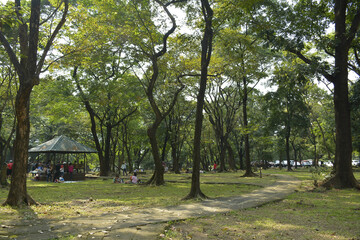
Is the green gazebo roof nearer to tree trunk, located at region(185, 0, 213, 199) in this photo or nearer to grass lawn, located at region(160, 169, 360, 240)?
tree trunk, located at region(185, 0, 213, 199)

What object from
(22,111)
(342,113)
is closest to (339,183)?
(342,113)

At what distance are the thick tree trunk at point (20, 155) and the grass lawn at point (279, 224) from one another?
5.26 meters

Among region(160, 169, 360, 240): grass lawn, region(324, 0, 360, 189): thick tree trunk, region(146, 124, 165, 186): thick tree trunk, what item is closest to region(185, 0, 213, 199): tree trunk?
region(160, 169, 360, 240): grass lawn

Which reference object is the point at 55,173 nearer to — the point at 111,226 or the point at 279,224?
the point at 111,226

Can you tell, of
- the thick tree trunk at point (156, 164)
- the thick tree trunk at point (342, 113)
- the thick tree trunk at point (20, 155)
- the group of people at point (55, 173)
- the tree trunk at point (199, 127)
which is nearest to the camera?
the thick tree trunk at point (20, 155)

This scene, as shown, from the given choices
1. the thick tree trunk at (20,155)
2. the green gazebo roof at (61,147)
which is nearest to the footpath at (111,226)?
the thick tree trunk at (20,155)

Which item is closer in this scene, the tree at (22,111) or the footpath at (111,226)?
the footpath at (111,226)

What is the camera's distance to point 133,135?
1500 inches

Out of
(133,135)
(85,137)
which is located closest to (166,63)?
(133,135)

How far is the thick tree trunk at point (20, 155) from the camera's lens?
845 centimetres

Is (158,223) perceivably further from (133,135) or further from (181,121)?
(133,135)

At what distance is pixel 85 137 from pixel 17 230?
1430 inches

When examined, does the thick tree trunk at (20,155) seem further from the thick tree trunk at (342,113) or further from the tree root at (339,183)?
the thick tree trunk at (342,113)

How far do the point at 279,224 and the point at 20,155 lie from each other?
25.0ft
